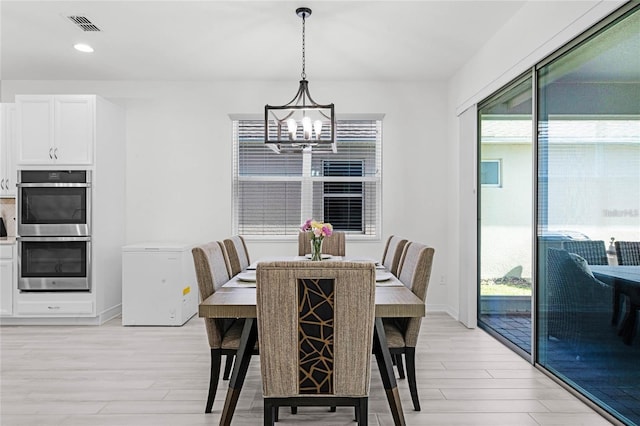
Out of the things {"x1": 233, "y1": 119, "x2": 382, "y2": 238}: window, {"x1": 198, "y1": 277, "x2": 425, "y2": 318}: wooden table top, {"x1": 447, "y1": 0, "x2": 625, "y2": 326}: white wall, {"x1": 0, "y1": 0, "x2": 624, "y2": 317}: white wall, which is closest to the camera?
{"x1": 198, "y1": 277, "x2": 425, "y2": 318}: wooden table top

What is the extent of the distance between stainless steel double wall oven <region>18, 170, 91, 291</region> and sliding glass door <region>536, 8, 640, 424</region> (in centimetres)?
423

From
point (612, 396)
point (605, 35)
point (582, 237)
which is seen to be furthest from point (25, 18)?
point (612, 396)

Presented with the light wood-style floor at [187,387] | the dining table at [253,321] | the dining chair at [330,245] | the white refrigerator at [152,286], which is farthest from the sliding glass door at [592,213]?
the white refrigerator at [152,286]

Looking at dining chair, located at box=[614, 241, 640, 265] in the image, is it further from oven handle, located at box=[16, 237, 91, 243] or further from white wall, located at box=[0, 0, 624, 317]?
oven handle, located at box=[16, 237, 91, 243]

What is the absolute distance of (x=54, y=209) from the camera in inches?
180

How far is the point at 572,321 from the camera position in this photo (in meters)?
2.84

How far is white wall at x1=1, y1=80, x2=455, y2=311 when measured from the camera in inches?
206

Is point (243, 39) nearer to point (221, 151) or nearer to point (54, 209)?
point (221, 151)

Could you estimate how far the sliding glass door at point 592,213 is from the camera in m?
2.34

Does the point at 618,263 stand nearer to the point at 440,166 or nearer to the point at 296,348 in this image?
the point at 296,348

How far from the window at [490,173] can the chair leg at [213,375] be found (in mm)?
2914

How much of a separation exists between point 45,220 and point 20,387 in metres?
2.08

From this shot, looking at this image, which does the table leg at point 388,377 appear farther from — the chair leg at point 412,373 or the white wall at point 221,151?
the white wall at point 221,151

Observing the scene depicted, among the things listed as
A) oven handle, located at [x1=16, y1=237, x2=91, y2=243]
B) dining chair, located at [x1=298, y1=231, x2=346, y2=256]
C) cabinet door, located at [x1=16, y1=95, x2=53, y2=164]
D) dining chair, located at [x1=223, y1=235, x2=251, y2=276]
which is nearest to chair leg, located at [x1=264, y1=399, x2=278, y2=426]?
dining chair, located at [x1=223, y1=235, x2=251, y2=276]
